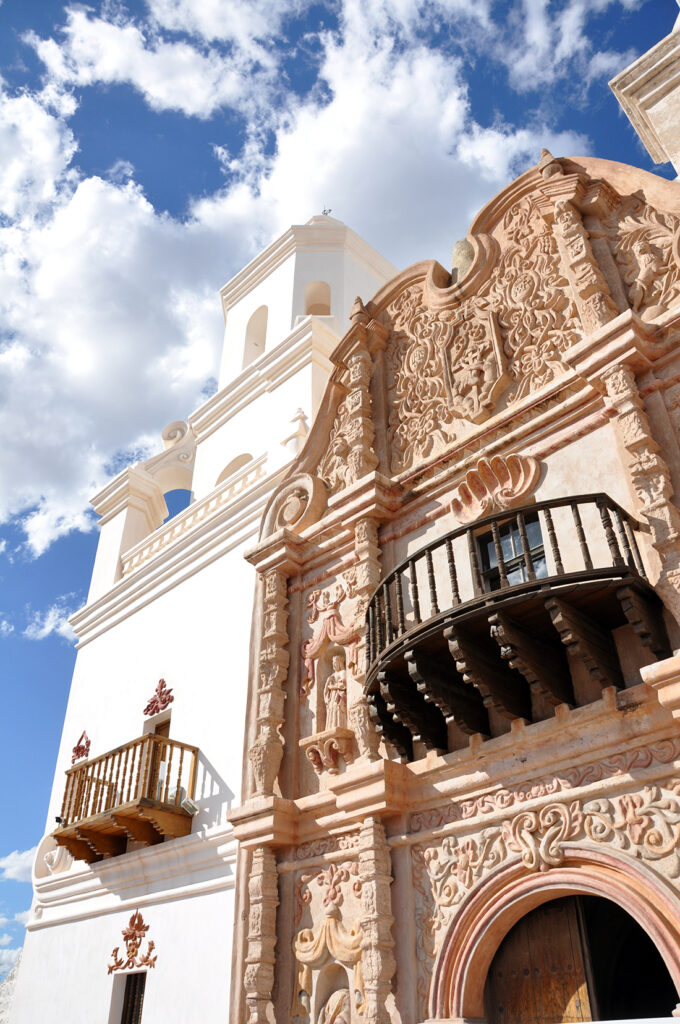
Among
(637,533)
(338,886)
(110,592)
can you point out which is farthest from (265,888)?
(110,592)

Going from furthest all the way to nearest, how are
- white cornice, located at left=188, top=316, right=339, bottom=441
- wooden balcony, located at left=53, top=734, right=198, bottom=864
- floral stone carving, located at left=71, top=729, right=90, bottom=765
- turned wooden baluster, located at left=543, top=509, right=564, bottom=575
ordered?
white cornice, located at left=188, top=316, right=339, bottom=441 → floral stone carving, located at left=71, top=729, right=90, bottom=765 → wooden balcony, located at left=53, top=734, right=198, bottom=864 → turned wooden baluster, located at left=543, top=509, right=564, bottom=575

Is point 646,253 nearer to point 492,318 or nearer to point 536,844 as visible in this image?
point 492,318

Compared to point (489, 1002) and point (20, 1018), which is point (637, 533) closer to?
point (489, 1002)

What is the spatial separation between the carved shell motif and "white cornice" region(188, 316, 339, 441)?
508 cm

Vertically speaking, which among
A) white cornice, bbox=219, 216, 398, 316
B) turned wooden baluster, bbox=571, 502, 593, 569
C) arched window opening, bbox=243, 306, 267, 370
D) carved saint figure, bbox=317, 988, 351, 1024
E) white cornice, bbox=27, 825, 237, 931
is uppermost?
white cornice, bbox=219, 216, 398, 316

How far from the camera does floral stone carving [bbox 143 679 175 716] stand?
35.2ft

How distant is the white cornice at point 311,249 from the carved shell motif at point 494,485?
8721mm

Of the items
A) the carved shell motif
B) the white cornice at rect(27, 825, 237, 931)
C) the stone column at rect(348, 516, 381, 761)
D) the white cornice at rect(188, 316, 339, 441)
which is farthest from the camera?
the white cornice at rect(188, 316, 339, 441)

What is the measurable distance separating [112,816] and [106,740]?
2271mm

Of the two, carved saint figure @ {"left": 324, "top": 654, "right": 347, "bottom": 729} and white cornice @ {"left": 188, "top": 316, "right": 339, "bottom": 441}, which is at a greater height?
white cornice @ {"left": 188, "top": 316, "right": 339, "bottom": 441}

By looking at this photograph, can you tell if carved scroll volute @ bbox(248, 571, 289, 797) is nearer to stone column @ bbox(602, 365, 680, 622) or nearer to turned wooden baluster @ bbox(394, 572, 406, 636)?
turned wooden baluster @ bbox(394, 572, 406, 636)

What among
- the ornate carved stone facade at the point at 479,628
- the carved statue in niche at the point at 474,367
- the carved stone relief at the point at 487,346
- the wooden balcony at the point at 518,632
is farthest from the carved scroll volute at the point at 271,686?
the carved statue in niche at the point at 474,367

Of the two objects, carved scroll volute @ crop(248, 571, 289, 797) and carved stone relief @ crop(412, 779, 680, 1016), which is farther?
carved scroll volute @ crop(248, 571, 289, 797)

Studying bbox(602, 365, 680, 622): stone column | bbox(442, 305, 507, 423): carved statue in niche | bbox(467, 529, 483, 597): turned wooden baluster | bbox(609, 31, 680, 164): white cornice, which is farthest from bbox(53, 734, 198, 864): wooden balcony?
bbox(609, 31, 680, 164): white cornice
